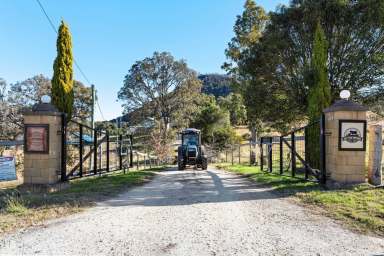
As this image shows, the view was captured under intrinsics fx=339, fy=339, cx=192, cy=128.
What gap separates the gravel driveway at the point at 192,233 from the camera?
3.79 m

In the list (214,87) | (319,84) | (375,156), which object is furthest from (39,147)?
(214,87)

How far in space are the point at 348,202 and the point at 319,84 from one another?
18.0 ft

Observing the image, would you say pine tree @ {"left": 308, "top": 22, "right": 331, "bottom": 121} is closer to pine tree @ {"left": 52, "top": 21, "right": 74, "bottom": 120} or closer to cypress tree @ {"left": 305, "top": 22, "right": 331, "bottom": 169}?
cypress tree @ {"left": 305, "top": 22, "right": 331, "bottom": 169}

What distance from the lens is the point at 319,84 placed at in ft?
35.3

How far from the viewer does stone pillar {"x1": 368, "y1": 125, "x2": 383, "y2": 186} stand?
780 centimetres

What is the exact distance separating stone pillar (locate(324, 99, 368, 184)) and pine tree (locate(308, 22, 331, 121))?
2.41m

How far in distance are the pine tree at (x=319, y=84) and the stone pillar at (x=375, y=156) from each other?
8.54 ft

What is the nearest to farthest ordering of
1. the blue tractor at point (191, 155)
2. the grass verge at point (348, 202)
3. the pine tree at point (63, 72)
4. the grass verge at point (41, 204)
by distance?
the grass verge at point (348, 202), the grass verge at point (41, 204), the pine tree at point (63, 72), the blue tractor at point (191, 155)

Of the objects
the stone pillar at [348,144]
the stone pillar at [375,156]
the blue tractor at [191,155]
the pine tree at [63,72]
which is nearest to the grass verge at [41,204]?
the pine tree at [63,72]

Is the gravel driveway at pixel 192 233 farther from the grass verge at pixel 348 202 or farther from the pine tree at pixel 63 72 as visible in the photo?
the pine tree at pixel 63 72

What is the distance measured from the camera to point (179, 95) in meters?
39.3

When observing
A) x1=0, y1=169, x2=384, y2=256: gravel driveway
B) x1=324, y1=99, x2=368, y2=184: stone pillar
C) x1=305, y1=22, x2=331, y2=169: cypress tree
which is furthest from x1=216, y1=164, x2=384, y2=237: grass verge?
x1=305, y1=22, x2=331, y2=169: cypress tree

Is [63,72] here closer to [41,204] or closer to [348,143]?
[41,204]

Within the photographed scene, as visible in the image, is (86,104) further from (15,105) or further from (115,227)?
(115,227)
